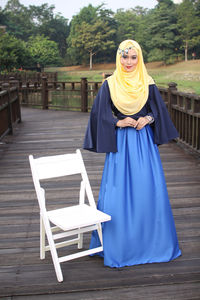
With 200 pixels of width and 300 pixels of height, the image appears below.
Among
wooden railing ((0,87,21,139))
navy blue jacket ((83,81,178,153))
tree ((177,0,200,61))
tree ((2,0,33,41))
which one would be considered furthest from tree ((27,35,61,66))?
navy blue jacket ((83,81,178,153))

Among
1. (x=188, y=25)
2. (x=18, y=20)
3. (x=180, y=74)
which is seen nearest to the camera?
(x=180, y=74)

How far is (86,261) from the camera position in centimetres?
303

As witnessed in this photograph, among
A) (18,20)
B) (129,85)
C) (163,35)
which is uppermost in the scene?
(18,20)

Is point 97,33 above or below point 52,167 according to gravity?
above

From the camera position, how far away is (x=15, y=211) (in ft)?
13.6

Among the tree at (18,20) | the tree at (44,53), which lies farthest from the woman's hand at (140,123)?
the tree at (18,20)

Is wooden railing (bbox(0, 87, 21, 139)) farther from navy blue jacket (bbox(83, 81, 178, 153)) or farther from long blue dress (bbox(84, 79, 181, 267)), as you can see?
long blue dress (bbox(84, 79, 181, 267))

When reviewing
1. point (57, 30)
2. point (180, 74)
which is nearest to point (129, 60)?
point (180, 74)

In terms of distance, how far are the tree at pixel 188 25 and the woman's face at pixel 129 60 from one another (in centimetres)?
3175

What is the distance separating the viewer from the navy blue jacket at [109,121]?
2918 millimetres

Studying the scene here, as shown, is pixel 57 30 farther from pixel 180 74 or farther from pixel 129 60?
pixel 129 60

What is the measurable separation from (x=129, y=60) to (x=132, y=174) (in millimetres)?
860

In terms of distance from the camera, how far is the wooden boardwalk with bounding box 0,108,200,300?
8.48 ft

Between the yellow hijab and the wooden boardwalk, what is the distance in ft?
4.13
